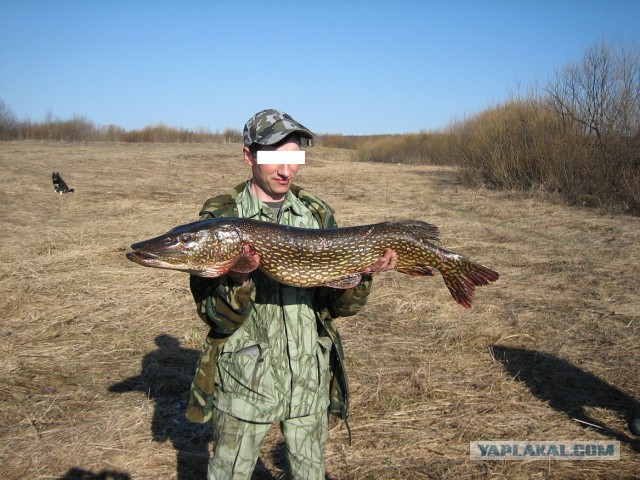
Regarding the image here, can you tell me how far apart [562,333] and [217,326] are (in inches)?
177

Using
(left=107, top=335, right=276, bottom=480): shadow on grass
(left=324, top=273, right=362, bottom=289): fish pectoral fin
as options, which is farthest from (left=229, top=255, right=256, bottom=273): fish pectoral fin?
(left=107, top=335, right=276, bottom=480): shadow on grass

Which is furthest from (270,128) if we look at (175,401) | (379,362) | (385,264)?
(379,362)

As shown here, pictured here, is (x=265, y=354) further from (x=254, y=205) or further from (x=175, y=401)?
(x=175, y=401)

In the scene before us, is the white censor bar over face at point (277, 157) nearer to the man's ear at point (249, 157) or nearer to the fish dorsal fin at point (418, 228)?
the man's ear at point (249, 157)

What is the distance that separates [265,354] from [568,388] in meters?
3.23

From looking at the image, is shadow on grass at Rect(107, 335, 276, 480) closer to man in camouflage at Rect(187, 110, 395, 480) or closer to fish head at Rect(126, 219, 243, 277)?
man in camouflage at Rect(187, 110, 395, 480)

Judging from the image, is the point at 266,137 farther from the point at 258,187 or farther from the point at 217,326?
the point at 217,326

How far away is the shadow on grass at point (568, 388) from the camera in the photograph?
3.77m

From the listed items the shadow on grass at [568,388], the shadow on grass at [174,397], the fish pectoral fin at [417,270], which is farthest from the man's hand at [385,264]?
the shadow on grass at [568,388]

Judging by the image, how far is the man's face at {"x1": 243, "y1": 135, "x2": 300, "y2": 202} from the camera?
2.22 meters

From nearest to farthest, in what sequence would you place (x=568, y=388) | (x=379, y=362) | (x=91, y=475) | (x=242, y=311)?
(x=242, y=311), (x=91, y=475), (x=568, y=388), (x=379, y=362)

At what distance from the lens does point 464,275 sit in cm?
281

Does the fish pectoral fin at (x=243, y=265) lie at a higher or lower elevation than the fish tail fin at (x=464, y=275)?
higher

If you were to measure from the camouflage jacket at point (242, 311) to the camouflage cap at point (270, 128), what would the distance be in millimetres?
319
